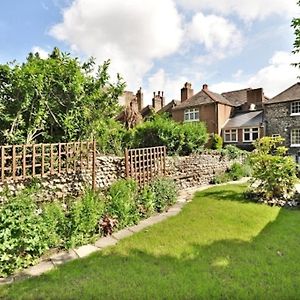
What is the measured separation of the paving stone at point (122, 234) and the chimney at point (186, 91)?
2925cm

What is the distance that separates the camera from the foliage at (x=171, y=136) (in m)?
13.4

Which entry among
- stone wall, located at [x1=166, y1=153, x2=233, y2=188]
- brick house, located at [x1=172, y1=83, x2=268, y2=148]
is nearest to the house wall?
brick house, located at [x1=172, y1=83, x2=268, y2=148]


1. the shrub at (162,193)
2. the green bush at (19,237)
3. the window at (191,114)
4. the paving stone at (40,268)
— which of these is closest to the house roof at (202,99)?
Result: the window at (191,114)

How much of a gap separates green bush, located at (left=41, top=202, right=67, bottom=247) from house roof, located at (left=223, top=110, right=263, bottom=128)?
25748 millimetres

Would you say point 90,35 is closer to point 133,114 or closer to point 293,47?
point 293,47

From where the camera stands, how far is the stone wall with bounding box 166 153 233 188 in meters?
11.7

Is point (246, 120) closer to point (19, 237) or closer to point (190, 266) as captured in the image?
point (190, 266)

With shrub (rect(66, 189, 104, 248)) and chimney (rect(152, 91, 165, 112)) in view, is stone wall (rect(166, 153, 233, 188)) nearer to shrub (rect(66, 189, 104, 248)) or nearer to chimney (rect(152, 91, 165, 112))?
shrub (rect(66, 189, 104, 248))

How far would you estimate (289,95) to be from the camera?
25500mm

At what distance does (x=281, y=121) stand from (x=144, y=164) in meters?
21.4

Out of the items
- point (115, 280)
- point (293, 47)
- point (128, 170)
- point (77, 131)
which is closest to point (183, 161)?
point (128, 170)

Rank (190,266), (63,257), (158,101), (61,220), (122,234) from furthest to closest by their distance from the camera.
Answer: (158,101)
(122,234)
(61,220)
(63,257)
(190,266)

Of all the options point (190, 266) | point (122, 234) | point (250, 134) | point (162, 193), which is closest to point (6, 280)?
point (122, 234)

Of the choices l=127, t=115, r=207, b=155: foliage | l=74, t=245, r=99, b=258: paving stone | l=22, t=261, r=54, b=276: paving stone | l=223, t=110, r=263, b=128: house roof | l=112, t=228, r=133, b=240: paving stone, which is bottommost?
l=22, t=261, r=54, b=276: paving stone
